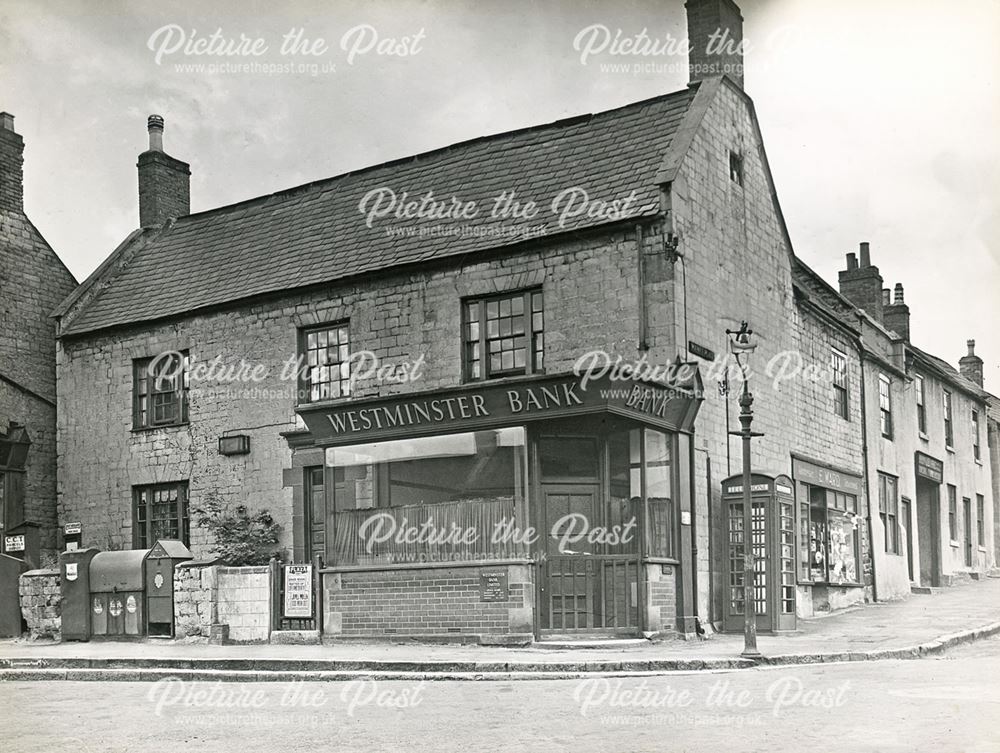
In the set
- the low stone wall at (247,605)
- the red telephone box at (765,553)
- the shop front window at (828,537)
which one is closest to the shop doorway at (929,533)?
the shop front window at (828,537)

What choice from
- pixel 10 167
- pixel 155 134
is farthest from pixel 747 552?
pixel 10 167

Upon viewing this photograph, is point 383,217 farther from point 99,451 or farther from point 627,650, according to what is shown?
point 627,650

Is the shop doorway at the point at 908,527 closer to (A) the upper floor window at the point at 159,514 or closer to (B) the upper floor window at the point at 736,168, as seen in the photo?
(B) the upper floor window at the point at 736,168

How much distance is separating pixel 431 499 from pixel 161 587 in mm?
4819

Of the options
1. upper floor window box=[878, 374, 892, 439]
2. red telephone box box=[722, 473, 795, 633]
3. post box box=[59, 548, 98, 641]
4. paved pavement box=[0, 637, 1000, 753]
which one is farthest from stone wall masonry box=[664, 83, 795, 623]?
post box box=[59, 548, 98, 641]

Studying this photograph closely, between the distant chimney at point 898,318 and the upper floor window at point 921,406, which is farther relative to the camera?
the distant chimney at point 898,318

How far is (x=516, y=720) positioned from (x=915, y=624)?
11.0m

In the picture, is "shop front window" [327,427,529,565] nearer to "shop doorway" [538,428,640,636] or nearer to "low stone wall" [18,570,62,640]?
"shop doorway" [538,428,640,636]

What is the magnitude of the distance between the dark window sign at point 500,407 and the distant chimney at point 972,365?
23.1m

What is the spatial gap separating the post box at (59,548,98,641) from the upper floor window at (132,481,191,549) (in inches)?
125

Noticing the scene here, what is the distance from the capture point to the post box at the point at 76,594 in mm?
19141

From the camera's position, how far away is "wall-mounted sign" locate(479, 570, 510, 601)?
16.1 metres

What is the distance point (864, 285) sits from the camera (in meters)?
30.0

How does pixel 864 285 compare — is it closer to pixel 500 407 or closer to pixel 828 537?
pixel 828 537
